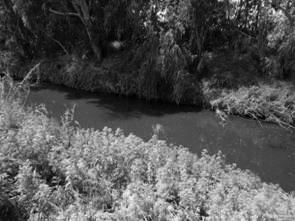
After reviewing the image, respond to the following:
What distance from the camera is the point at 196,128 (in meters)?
7.81

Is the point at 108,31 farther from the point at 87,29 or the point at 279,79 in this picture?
the point at 279,79

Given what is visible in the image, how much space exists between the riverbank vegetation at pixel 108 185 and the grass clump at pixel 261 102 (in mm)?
4607

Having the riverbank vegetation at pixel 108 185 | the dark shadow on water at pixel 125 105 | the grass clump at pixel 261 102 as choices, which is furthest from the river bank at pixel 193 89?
the riverbank vegetation at pixel 108 185

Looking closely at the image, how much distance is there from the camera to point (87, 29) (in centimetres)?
1150

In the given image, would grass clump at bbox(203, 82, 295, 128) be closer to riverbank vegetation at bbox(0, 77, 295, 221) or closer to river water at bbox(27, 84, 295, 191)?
river water at bbox(27, 84, 295, 191)

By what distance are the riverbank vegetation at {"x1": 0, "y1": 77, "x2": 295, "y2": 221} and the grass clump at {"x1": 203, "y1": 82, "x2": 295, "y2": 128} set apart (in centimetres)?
461

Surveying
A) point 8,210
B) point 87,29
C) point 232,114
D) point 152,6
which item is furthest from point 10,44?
point 8,210

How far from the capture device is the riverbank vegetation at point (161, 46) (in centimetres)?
902

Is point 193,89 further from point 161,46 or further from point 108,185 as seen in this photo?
point 108,185

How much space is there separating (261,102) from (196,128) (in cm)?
242

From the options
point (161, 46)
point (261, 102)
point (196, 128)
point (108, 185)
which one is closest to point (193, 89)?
point (161, 46)

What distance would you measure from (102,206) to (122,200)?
9.7 inches

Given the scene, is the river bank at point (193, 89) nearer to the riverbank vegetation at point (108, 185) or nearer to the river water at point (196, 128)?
the river water at point (196, 128)

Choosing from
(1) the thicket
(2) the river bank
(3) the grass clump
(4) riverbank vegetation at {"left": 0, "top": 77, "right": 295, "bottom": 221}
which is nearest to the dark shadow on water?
(2) the river bank
